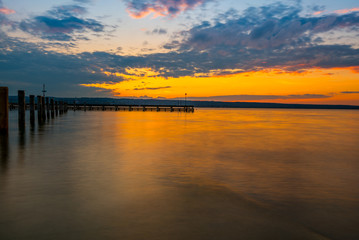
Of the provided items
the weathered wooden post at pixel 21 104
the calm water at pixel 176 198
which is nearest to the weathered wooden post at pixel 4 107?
the weathered wooden post at pixel 21 104

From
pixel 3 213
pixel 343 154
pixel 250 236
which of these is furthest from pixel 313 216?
pixel 343 154

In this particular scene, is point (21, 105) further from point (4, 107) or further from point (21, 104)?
point (4, 107)

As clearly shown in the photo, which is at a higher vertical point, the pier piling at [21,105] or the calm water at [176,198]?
the pier piling at [21,105]

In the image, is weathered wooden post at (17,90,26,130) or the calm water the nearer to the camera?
the calm water

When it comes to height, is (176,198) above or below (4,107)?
below

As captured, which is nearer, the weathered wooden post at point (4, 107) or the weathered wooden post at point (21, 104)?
the weathered wooden post at point (4, 107)

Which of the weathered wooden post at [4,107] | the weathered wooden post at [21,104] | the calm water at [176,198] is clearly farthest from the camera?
the weathered wooden post at [21,104]

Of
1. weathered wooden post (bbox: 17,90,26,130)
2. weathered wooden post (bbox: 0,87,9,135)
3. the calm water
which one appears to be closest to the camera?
the calm water

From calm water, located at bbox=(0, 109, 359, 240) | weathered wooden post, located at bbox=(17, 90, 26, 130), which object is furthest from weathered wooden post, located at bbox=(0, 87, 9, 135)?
calm water, located at bbox=(0, 109, 359, 240)

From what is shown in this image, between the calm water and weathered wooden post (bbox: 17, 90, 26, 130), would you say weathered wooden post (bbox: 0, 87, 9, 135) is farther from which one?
the calm water

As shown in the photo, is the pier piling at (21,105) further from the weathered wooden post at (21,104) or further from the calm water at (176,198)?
the calm water at (176,198)

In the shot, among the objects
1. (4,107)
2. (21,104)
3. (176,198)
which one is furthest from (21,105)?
(176,198)

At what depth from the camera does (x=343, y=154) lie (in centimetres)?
1409

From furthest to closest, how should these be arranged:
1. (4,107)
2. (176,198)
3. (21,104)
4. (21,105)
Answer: (21,105) → (21,104) → (4,107) → (176,198)
